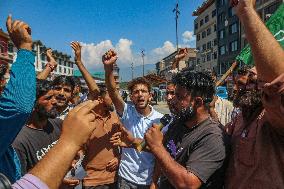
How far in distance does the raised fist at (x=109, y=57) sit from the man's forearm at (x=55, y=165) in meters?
3.20

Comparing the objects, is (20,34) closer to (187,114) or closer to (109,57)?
(187,114)

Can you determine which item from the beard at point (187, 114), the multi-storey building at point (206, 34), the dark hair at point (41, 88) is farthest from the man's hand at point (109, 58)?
the multi-storey building at point (206, 34)

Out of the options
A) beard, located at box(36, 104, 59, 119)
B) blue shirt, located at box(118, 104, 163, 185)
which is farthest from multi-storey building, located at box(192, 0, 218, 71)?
beard, located at box(36, 104, 59, 119)

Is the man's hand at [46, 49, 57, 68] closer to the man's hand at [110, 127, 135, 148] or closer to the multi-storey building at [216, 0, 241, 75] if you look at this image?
the man's hand at [110, 127, 135, 148]

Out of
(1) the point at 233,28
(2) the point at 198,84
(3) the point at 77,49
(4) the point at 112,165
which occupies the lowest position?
(4) the point at 112,165

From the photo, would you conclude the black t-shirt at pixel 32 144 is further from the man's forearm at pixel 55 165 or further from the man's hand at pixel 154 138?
the man's forearm at pixel 55 165

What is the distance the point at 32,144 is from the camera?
3244mm

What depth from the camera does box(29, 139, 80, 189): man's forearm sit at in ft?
4.18

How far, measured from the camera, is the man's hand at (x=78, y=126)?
56.3 inches

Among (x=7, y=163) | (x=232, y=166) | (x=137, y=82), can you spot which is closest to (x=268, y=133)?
(x=232, y=166)

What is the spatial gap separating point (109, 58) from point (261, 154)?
2.97 m

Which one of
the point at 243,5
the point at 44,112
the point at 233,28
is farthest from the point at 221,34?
the point at 243,5

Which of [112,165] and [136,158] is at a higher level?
[136,158]

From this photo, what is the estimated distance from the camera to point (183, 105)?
9.25 feet
